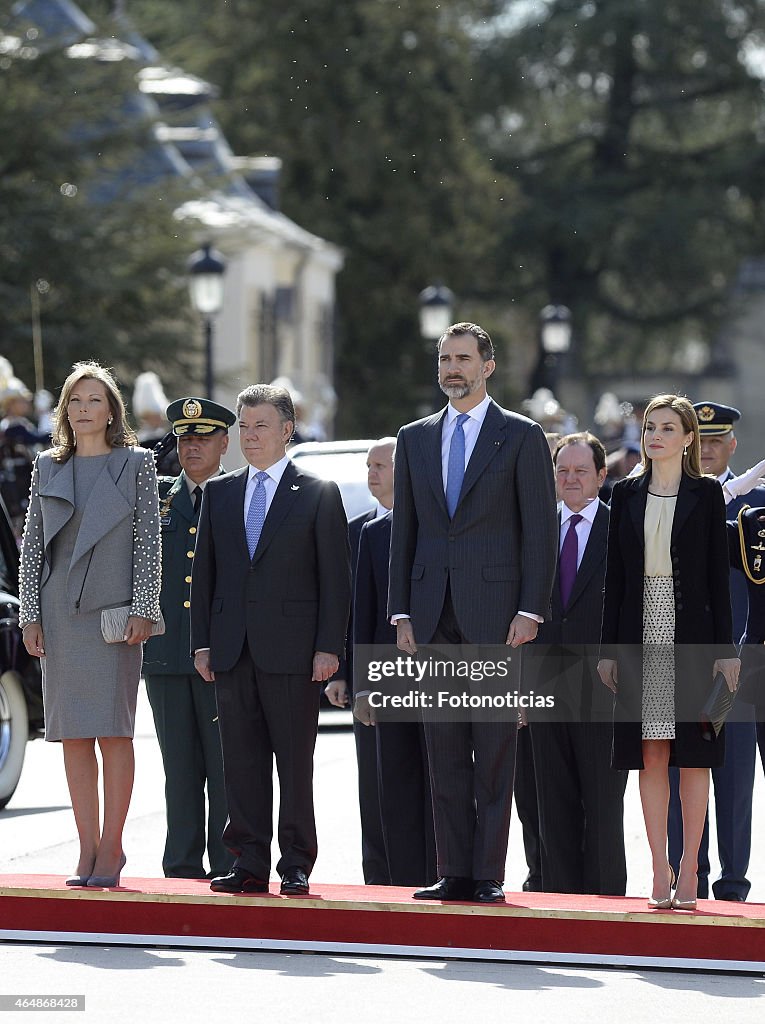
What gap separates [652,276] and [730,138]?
4.04 meters

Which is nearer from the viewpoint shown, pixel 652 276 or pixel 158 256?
pixel 158 256

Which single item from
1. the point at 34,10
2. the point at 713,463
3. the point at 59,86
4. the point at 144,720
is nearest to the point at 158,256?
the point at 59,86

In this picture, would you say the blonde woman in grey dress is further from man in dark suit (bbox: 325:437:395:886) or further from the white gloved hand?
the white gloved hand

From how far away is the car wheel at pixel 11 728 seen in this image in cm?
1195

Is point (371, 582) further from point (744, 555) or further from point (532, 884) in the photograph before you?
point (744, 555)

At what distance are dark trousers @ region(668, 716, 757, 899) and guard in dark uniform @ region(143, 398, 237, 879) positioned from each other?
5.81 ft

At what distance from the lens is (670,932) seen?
7.46 meters

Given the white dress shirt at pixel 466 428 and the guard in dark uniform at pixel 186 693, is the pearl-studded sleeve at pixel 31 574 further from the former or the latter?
the white dress shirt at pixel 466 428

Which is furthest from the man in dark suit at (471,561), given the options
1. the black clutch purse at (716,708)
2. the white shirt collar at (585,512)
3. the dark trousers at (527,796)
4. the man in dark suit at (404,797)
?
the dark trousers at (527,796)

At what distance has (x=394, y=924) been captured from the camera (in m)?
7.67

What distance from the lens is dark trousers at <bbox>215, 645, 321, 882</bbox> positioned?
26.6 feet

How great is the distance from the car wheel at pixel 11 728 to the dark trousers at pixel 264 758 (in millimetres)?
4000

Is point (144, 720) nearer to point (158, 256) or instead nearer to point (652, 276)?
point (158, 256)

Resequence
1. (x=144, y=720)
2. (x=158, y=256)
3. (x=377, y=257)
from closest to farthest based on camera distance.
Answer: (x=144, y=720)
(x=158, y=256)
(x=377, y=257)
